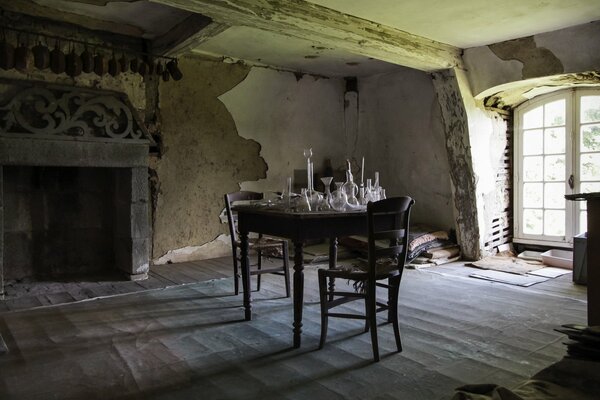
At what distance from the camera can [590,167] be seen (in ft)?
17.0

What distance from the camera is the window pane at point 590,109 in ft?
16.8

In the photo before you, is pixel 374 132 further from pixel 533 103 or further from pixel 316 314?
pixel 316 314

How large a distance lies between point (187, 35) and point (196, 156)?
1.58m

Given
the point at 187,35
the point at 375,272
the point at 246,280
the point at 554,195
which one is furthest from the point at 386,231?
the point at 554,195

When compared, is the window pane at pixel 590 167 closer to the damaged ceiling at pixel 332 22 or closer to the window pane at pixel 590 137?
the window pane at pixel 590 137

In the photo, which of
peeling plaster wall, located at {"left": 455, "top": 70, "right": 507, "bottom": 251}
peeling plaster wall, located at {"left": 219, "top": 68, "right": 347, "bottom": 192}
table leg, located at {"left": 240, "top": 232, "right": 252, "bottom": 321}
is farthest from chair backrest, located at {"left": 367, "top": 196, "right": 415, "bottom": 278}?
peeling plaster wall, located at {"left": 219, "top": 68, "right": 347, "bottom": 192}

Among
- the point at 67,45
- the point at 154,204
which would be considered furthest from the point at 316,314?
the point at 67,45

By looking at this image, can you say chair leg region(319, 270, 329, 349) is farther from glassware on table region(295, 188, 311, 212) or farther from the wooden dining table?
glassware on table region(295, 188, 311, 212)

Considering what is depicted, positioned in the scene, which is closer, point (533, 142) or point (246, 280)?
point (246, 280)

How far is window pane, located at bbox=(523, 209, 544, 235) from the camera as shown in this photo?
5.73 m

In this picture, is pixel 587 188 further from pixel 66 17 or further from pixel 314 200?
pixel 66 17

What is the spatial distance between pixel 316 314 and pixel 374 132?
13.2 feet

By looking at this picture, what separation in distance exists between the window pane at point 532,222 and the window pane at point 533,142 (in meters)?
0.76

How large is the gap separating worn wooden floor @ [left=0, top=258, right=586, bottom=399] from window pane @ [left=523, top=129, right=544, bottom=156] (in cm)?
216
